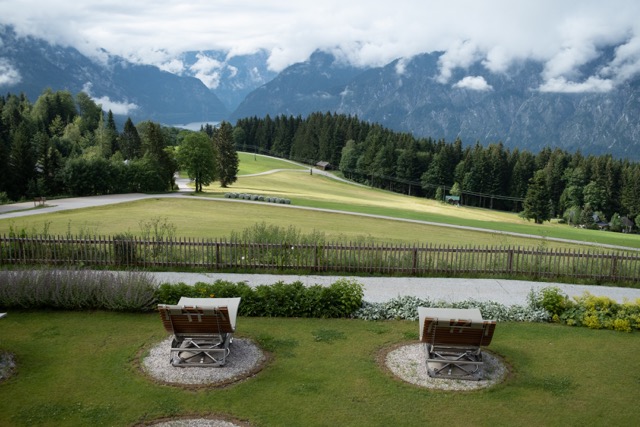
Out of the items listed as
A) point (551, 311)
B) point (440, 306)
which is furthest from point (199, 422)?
point (551, 311)

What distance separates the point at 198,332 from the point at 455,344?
17.3 feet

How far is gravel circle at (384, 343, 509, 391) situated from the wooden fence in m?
7.46

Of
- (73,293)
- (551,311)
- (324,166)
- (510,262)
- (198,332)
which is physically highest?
(198,332)

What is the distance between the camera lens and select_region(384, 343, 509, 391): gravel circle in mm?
9945

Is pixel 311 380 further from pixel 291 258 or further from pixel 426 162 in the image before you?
pixel 426 162

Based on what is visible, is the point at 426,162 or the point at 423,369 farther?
the point at 426,162

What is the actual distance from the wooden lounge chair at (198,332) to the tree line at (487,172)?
91.3 m

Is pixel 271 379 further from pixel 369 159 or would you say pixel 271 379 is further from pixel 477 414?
pixel 369 159

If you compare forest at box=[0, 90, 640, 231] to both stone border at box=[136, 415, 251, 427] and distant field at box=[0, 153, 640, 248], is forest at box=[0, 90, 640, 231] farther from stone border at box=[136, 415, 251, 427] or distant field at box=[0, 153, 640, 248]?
stone border at box=[136, 415, 251, 427]

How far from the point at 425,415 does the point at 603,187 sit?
376 feet

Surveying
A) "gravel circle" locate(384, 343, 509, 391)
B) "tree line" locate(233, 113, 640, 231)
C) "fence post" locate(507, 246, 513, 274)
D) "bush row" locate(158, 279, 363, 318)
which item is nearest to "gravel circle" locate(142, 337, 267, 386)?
"bush row" locate(158, 279, 363, 318)

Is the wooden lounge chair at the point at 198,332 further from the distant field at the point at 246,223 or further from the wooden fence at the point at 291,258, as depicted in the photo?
the distant field at the point at 246,223

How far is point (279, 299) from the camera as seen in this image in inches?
540

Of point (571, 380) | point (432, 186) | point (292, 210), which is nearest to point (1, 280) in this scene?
point (571, 380)
